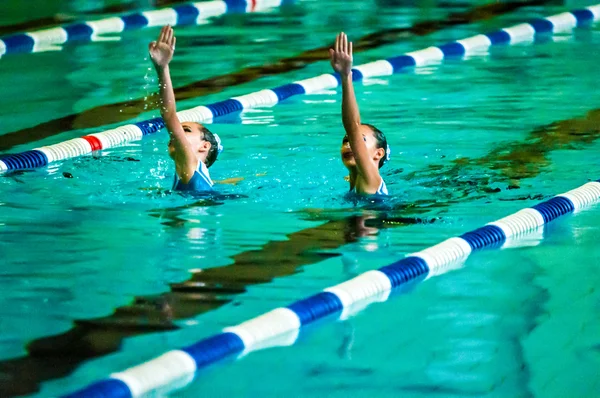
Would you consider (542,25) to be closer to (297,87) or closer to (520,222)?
(297,87)

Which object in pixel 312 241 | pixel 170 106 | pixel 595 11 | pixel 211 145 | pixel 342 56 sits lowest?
pixel 312 241

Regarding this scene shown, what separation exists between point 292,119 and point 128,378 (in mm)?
3950

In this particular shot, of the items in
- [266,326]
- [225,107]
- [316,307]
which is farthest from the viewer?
[225,107]

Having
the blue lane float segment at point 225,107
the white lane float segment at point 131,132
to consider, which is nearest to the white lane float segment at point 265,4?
the blue lane float segment at point 225,107

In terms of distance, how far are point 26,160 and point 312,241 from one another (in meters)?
1.87

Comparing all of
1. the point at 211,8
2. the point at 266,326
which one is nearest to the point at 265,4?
the point at 211,8

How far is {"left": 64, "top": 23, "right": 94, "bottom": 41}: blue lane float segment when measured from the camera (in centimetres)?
928

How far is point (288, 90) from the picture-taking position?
7.45m

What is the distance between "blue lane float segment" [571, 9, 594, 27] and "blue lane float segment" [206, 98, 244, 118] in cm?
399

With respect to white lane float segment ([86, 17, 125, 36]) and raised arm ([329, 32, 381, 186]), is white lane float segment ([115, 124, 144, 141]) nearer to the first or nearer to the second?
raised arm ([329, 32, 381, 186])

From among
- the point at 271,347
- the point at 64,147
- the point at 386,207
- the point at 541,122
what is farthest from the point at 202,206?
the point at 541,122

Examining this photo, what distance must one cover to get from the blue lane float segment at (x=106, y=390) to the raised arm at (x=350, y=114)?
5.96 feet

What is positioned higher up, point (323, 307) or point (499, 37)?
point (499, 37)

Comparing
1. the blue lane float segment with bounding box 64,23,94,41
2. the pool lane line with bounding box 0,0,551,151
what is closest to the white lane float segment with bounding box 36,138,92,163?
the pool lane line with bounding box 0,0,551,151
